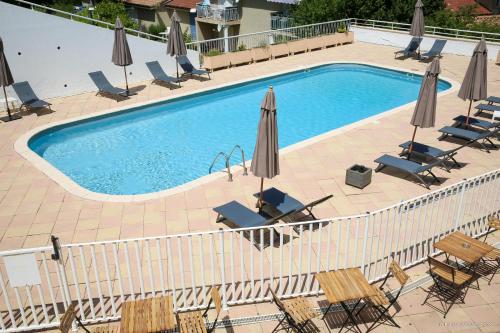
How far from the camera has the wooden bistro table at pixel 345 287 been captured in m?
5.99

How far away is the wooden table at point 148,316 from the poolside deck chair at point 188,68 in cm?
1452

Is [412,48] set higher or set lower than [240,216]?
higher

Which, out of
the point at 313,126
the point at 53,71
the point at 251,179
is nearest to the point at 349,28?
the point at 313,126

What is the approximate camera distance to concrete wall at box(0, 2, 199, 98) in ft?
52.1

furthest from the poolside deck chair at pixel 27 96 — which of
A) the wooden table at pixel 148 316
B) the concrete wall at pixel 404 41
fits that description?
the concrete wall at pixel 404 41

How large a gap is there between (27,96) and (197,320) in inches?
513

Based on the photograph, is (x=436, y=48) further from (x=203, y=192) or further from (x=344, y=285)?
(x=344, y=285)

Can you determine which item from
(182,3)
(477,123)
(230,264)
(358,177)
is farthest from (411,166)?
(182,3)

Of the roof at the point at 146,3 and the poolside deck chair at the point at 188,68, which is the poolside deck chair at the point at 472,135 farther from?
the roof at the point at 146,3

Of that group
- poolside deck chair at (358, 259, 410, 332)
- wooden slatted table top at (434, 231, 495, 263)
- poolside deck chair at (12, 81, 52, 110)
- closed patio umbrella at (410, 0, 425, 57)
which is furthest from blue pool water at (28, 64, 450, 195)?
wooden slatted table top at (434, 231, 495, 263)

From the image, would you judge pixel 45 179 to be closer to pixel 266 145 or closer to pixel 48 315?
pixel 48 315

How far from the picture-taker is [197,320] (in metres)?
6.05

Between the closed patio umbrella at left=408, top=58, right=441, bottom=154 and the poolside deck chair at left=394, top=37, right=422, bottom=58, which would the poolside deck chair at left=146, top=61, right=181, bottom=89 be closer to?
the closed patio umbrella at left=408, top=58, right=441, bottom=154

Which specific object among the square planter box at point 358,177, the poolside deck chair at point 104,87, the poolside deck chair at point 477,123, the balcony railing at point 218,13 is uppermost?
the balcony railing at point 218,13
